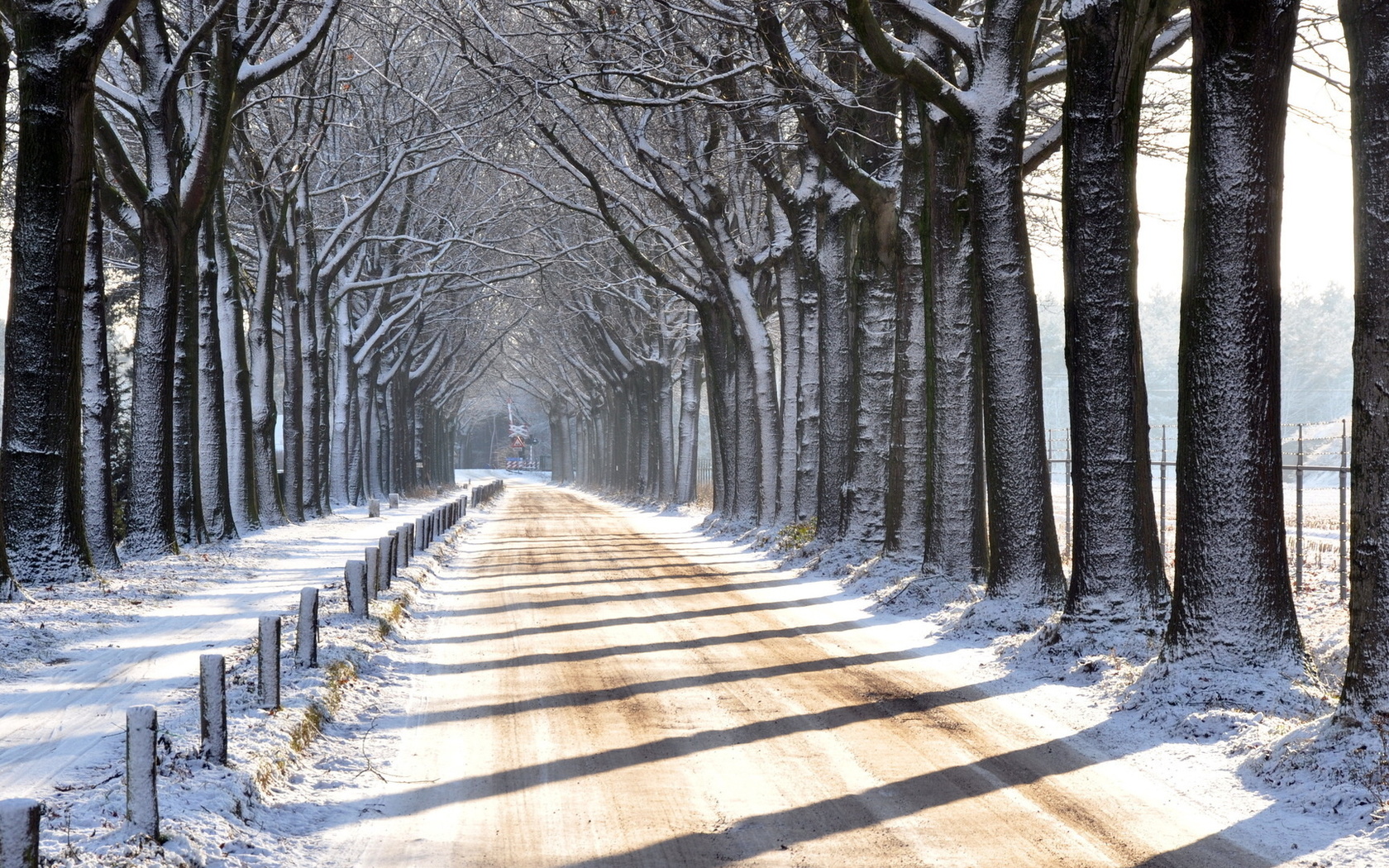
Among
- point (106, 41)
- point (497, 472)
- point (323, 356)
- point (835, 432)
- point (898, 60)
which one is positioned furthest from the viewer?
point (497, 472)

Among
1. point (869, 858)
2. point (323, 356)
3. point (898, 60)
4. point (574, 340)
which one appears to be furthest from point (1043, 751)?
point (574, 340)

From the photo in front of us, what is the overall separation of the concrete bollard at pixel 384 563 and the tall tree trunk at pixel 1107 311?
8.13 meters

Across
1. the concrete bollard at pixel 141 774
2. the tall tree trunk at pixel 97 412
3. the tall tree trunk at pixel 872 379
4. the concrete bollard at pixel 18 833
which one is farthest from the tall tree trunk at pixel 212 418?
the concrete bollard at pixel 18 833

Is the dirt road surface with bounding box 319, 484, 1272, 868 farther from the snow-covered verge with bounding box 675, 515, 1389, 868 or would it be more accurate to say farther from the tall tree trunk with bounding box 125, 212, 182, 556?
the tall tree trunk with bounding box 125, 212, 182, 556

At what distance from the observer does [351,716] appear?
345 inches

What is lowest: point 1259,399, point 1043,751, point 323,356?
point 1043,751

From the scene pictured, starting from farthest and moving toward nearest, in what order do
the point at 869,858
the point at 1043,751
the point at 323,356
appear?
1. the point at 323,356
2. the point at 1043,751
3. the point at 869,858

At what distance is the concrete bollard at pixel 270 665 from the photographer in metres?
8.05

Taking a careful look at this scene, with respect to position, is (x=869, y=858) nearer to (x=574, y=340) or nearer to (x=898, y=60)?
(x=898, y=60)

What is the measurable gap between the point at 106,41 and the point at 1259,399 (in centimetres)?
1160

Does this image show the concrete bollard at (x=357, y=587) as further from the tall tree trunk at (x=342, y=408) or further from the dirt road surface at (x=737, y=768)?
the tall tree trunk at (x=342, y=408)

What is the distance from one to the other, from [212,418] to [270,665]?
14.9 metres

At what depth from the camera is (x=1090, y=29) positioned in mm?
9742

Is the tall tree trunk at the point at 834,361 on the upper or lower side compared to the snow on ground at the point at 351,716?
upper
